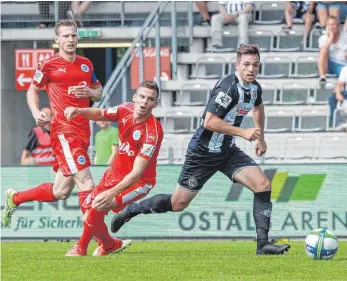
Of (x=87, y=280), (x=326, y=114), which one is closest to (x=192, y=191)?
(x=87, y=280)

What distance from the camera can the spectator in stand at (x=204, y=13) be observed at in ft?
66.2

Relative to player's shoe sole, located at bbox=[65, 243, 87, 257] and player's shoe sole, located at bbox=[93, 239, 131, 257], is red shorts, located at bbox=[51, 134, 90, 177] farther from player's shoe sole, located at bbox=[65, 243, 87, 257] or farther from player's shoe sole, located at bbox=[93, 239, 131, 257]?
player's shoe sole, located at bbox=[65, 243, 87, 257]

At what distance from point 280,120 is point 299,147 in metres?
1.12

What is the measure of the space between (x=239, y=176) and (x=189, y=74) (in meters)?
9.21

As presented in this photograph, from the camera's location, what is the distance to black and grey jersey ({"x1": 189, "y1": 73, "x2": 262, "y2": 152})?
35.6 feet

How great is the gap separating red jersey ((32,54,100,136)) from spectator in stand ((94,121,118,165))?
188 inches

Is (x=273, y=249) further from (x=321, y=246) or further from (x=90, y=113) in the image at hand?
(x=90, y=113)

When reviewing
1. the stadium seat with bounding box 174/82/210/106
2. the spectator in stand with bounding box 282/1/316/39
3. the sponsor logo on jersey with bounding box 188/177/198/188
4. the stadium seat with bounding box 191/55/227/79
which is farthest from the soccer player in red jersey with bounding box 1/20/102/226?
the spectator in stand with bounding box 282/1/316/39

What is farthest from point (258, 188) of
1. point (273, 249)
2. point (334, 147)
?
point (334, 147)

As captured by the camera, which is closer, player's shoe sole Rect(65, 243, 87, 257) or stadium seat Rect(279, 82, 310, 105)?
player's shoe sole Rect(65, 243, 87, 257)

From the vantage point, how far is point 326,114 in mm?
18312

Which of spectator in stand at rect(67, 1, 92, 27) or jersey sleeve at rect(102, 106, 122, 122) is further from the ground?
jersey sleeve at rect(102, 106, 122, 122)

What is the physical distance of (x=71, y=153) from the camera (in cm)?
1211

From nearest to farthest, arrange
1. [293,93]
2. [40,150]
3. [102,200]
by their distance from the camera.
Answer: [102,200] < [40,150] < [293,93]
